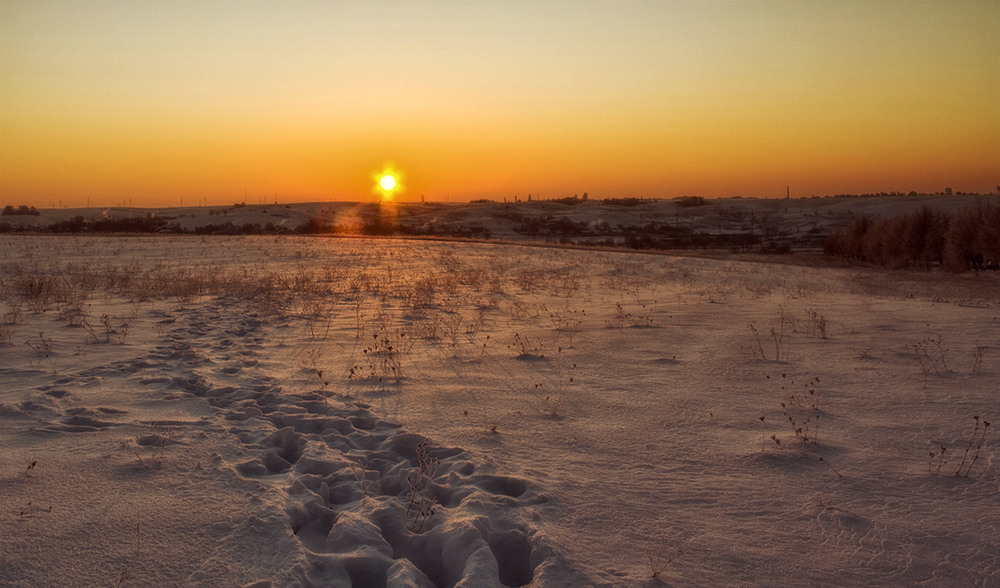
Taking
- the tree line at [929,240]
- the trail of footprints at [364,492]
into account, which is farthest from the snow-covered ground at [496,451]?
the tree line at [929,240]

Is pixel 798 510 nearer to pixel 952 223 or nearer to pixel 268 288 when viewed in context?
pixel 268 288

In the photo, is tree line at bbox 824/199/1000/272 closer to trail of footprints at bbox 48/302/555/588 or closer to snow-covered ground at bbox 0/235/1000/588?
→ snow-covered ground at bbox 0/235/1000/588

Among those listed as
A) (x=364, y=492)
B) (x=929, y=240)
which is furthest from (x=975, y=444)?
(x=929, y=240)

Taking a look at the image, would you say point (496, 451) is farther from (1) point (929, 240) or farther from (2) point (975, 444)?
(1) point (929, 240)

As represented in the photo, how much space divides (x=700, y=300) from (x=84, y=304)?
11.1 metres

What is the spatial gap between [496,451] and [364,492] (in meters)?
1.04

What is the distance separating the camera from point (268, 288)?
12836 millimetres

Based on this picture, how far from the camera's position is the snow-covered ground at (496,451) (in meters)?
2.91

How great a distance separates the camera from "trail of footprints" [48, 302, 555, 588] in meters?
2.89

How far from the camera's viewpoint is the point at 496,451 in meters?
4.31

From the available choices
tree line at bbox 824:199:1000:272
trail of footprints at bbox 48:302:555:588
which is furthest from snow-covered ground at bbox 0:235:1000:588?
tree line at bbox 824:199:1000:272

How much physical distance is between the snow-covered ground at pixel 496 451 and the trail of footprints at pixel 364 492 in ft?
0.06

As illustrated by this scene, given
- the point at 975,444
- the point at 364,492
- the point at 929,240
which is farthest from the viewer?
the point at 929,240

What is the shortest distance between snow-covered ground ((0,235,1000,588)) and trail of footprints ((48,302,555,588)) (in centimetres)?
2
